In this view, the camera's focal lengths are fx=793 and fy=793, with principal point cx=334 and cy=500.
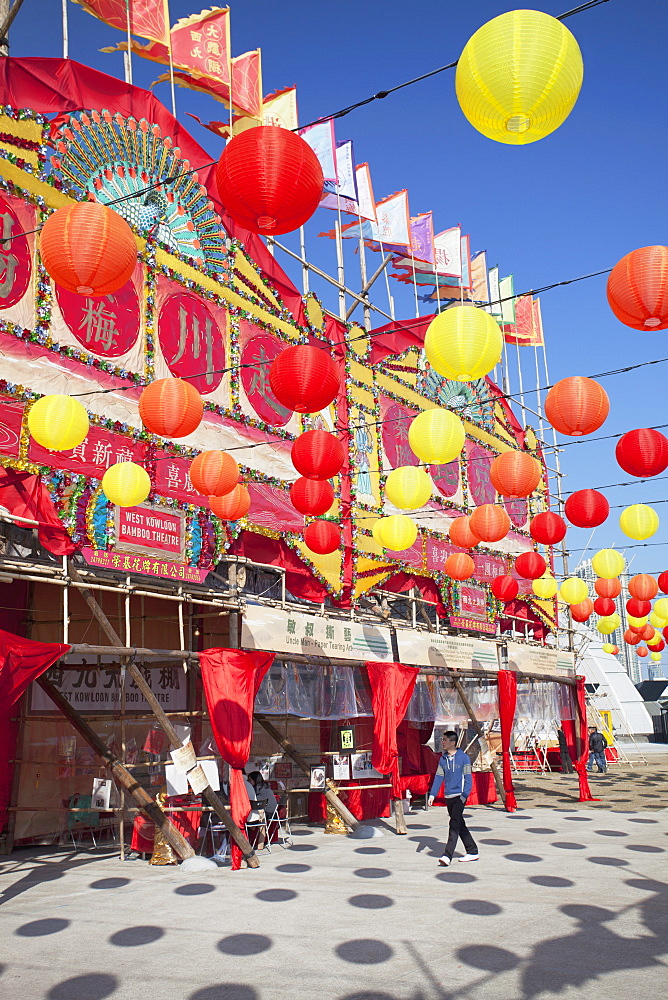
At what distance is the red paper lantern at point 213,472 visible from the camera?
1002cm

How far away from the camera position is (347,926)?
6.75 metres

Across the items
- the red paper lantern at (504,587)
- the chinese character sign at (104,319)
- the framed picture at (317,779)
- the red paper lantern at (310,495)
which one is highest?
the chinese character sign at (104,319)

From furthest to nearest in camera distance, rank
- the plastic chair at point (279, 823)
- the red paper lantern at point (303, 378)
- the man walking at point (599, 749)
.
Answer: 1. the man walking at point (599, 749)
2. the plastic chair at point (279, 823)
3. the red paper lantern at point (303, 378)

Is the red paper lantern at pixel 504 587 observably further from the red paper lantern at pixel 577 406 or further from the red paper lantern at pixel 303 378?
the red paper lantern at pixel 303 378

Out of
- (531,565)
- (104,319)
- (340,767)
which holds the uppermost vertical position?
(104,319)

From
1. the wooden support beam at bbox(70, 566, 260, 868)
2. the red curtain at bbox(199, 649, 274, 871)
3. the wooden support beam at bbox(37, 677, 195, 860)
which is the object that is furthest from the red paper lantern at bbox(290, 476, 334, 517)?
the wooden support beam at bbox(37, 677, 195, 860)

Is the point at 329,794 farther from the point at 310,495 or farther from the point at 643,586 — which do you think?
the point at 643,586

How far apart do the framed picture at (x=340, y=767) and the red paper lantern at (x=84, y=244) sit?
937 centimetres

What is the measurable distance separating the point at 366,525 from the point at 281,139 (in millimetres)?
11405

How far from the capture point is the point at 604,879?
27.9 feet

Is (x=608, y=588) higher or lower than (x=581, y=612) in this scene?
higher

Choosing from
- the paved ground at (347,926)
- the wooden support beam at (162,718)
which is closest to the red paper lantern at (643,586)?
the paved ground at (347,926)

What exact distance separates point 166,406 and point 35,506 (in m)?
2.30

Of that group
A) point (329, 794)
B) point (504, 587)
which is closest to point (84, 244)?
point (329, 794)
